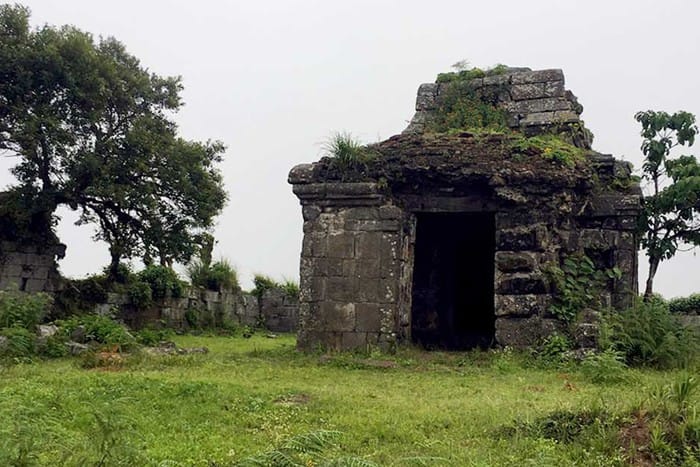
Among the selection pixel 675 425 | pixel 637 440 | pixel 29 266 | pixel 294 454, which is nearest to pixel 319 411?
pixel 294 454

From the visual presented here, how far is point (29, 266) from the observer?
18.1 m

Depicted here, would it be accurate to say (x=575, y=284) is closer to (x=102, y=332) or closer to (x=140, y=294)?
(x=102, y=332)

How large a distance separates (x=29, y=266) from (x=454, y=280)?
10512 mm

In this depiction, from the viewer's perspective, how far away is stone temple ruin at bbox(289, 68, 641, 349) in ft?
35.5

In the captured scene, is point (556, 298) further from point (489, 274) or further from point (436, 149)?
point (489, 274)

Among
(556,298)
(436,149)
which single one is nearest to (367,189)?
(436,149)

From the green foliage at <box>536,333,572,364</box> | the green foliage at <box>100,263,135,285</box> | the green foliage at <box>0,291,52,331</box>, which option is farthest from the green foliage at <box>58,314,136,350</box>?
the green foliage at <box>100,263,135,285</box>

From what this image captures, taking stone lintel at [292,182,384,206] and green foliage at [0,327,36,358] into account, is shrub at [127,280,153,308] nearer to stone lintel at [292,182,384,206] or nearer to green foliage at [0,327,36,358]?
green foliage at [0,327,36,358]

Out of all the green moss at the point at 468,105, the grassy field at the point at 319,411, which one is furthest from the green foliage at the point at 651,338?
the green moss at the point at 468,105

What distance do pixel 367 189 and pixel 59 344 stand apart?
510cm

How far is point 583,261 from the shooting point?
11406 mm

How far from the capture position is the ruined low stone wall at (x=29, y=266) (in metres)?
17.7

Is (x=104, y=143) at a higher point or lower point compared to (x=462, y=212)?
higher

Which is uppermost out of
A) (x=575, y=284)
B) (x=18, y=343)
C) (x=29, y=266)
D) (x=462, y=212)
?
(x=462, y=212)
